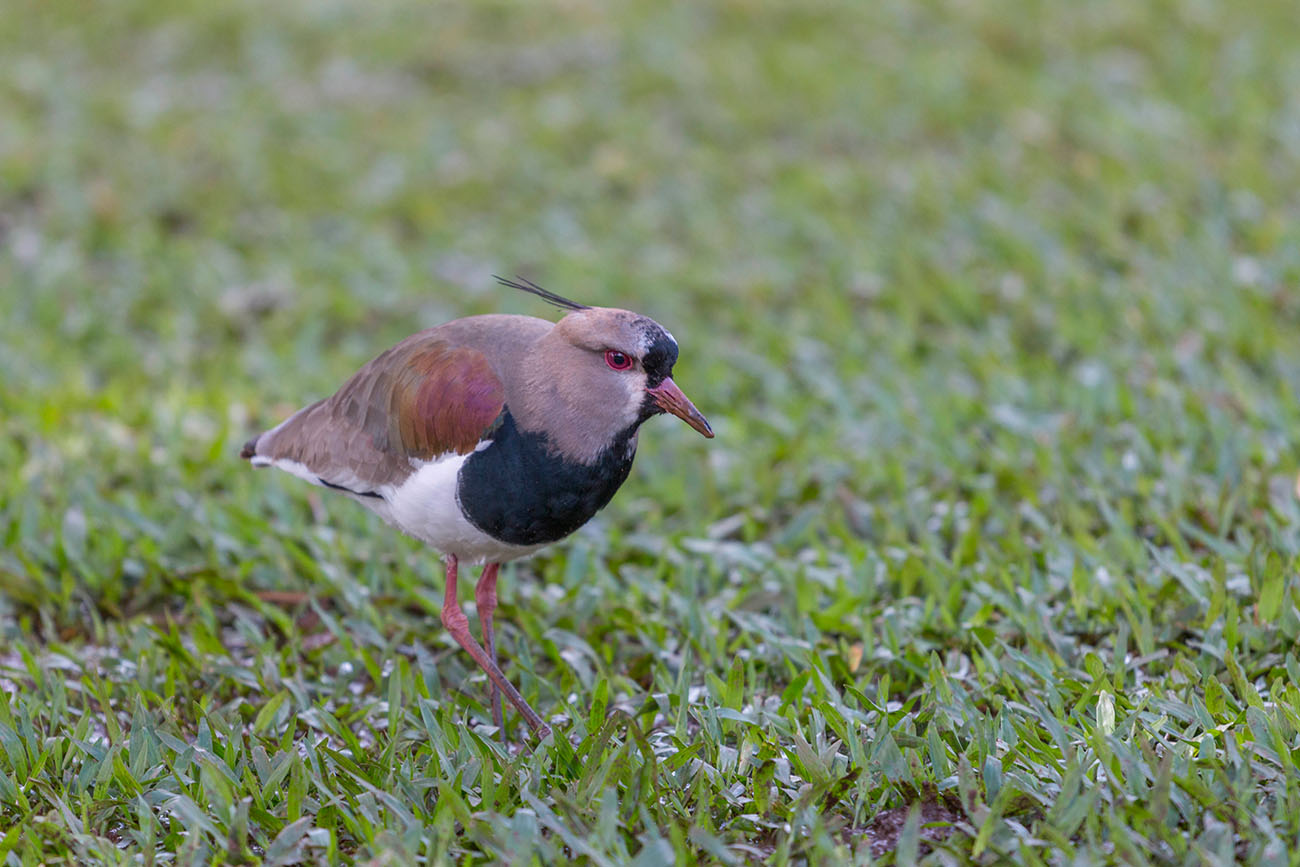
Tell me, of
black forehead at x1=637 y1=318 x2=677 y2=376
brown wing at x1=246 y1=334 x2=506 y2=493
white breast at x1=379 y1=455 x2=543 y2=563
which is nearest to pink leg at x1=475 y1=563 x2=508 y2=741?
white breast at x1=379 y1=455 x2=543 y2=563

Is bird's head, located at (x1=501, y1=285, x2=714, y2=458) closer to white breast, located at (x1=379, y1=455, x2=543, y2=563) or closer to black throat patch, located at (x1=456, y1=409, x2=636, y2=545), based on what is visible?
black throat patch, located at (x1=456, y1=409, x2=636, y2=545)

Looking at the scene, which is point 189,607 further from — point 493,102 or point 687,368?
point 493,102

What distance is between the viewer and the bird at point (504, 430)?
3049 mm

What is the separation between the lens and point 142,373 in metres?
5.73

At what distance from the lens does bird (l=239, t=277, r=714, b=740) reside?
3.05 m

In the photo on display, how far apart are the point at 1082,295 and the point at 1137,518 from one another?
1853 millimetres

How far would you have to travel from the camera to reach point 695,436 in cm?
527

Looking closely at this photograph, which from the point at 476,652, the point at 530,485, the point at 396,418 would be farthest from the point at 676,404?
the point at 476,652

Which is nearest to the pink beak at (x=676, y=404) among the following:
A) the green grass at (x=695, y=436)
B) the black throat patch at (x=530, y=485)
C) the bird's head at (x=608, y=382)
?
the bird's head at (x=608, y=382)

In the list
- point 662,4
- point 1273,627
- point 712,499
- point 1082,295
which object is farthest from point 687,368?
point 662,4

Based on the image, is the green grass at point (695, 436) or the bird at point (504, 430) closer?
the green grass at point (695, 436)

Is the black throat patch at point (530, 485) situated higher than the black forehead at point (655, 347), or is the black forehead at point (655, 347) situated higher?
the black forehead at point (655, 347)

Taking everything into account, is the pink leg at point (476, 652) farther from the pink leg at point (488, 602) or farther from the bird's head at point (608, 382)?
the bird's head at point (608, 382)

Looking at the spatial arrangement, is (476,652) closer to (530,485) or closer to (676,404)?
(530,485)
